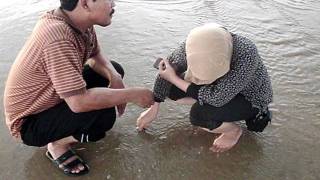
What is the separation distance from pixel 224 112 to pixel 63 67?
3.05ft

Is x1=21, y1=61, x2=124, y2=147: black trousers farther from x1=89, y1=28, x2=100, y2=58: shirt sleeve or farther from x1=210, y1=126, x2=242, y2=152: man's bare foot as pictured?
x1=210, y1=126, x2=242, y2=152: man's bare foot

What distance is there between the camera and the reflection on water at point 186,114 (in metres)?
2.38

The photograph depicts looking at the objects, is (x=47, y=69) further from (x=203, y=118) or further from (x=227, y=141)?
(x=227, y=141)

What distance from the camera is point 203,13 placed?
423cm

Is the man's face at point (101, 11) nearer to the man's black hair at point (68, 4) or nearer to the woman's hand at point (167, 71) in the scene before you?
the man's black hair at point (68, 4)

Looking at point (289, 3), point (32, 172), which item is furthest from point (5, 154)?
point (289, 3)

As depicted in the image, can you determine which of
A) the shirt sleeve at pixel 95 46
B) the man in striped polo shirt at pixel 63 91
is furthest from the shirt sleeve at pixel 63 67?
the shirt sleeve at pixel 95 46

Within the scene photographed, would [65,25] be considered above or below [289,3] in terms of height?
above

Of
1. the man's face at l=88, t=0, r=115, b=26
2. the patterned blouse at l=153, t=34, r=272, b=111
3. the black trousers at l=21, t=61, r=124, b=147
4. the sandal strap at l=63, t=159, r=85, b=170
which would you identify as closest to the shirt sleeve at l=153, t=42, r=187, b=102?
the patterned blouse at l=153, t=34, r=272, b=111

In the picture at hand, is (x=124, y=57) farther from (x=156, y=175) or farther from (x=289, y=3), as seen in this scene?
(x=289, y=3)

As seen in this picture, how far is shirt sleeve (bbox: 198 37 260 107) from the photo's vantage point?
224cm

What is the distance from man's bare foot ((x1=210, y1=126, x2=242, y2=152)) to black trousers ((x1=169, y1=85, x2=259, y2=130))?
12cm

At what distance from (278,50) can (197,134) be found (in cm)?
129

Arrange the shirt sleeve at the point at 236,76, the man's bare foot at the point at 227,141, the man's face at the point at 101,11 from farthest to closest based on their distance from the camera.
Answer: the man's bare foot at the point at 227,141
the shirt sleeve at the point at 236,76
the man's face at the point at 101,11
